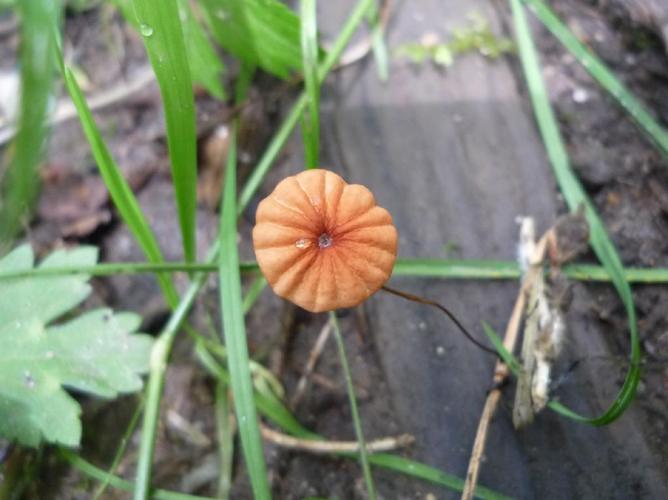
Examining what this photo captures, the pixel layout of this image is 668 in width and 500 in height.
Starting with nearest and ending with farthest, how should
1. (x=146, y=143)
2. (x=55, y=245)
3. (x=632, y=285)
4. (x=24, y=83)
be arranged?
(x=24, y=83), (x=632, y=285), (x=55, y=245), (x=146, y=143)

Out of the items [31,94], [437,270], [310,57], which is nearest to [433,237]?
[437,270]

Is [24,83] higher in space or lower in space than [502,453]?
higher

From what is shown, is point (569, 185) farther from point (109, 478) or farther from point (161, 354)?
point (109, 478)

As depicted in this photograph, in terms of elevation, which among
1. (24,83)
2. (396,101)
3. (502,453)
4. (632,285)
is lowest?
(502,453)

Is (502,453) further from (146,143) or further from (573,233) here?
(146,143)

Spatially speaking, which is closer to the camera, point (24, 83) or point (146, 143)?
point (24, 83)

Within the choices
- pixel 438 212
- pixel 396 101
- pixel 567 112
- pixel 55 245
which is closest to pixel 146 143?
pixel 55 245

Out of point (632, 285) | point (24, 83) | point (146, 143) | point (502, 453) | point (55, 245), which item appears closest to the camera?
point (24, 83)
